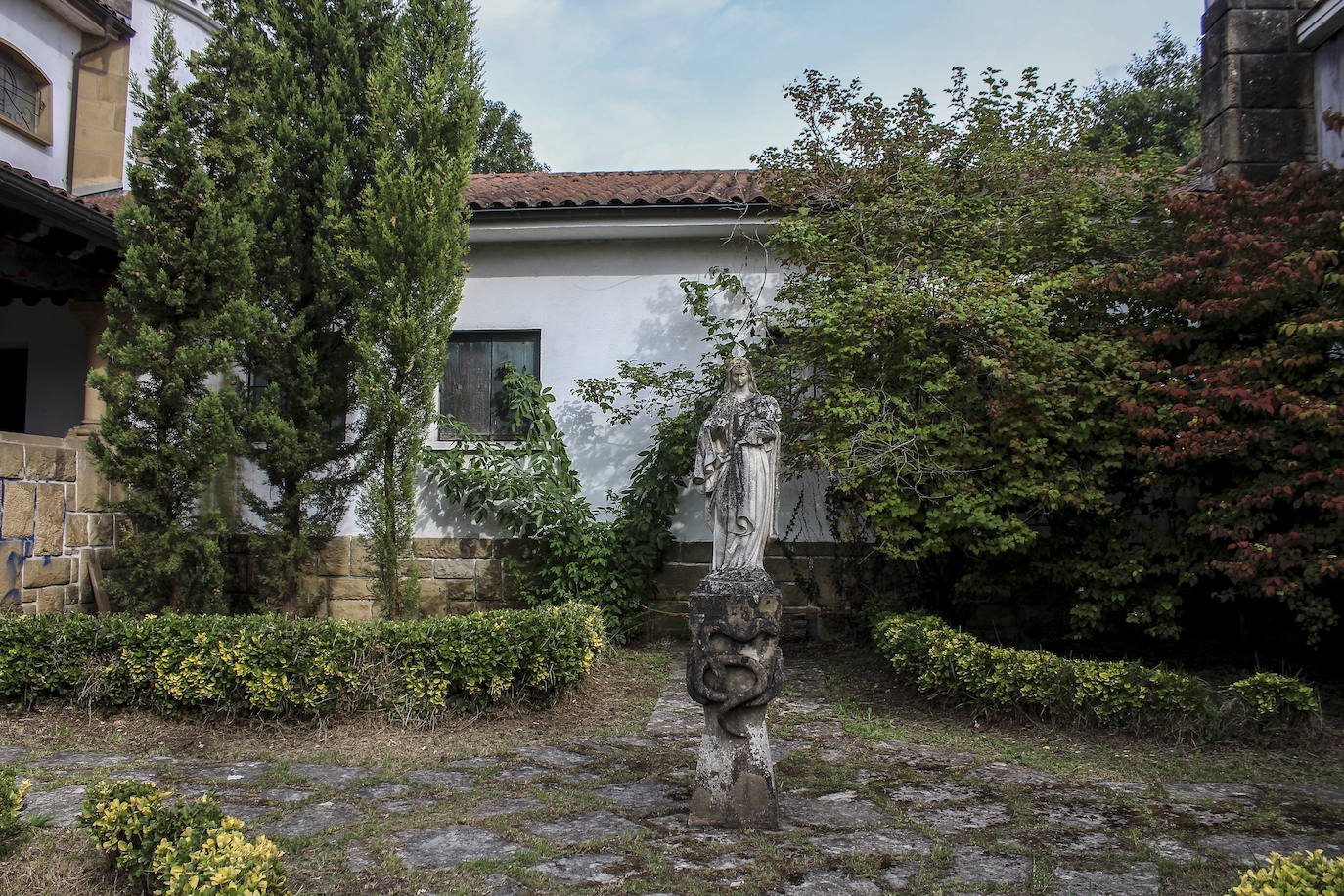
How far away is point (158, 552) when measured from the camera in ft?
21.4

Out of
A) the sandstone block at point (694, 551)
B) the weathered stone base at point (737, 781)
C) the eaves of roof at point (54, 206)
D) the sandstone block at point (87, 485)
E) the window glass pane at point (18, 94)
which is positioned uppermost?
the window glass pane at point (18, 94)

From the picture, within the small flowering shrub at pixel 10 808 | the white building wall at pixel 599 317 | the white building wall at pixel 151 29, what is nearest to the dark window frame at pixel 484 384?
the white building wall at pixel 599 317

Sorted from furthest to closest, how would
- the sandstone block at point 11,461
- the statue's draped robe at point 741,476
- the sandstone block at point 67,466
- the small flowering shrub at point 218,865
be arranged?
the sandstone block at point 67,466
the sandstone block at point 11,461
the statue's draped robe at point 741,476
the small flowering shrub at point 218,865

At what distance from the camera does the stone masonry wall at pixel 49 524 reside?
21.6ft

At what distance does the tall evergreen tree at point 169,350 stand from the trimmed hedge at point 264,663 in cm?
74

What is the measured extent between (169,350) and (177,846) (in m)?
4.62

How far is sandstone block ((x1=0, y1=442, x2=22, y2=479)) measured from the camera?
6523mm

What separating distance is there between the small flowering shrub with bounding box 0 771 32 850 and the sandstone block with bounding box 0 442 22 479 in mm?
3926

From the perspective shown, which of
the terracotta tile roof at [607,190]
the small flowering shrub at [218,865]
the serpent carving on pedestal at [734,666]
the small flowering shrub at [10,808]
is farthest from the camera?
the terracotta tile roof at [607,190]

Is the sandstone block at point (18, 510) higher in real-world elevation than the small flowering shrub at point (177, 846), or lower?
higher

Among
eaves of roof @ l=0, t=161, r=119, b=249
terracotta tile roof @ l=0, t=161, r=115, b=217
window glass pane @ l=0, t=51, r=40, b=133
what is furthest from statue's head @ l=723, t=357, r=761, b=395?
window glass pane @ l=0, t=51, r=40, b=133

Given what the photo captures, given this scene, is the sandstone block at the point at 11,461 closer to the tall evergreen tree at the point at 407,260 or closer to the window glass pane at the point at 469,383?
the tall evergreen tree at the point at 407,260

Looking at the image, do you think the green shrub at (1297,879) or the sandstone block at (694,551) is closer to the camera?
the green shrub at (1297,879)

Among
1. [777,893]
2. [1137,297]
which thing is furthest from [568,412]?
[777,893]
